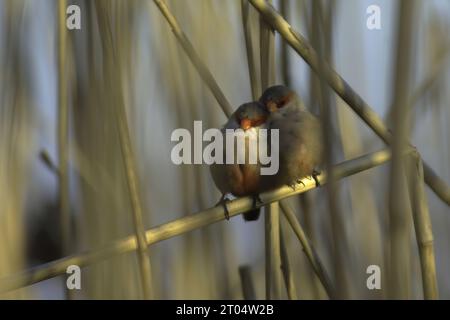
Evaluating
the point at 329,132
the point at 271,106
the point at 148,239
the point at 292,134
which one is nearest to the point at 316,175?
the point at 292,134

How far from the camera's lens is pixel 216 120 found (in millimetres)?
1952

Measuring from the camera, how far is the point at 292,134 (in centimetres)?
191

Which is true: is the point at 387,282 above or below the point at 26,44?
below

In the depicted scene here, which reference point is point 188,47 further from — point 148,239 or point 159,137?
point 148,239

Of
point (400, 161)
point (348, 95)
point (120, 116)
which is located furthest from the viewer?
point (348, 95)

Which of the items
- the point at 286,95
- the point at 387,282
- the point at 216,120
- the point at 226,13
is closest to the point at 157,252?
the point at 216,120

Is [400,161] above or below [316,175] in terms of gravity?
below

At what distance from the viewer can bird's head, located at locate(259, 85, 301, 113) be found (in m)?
1.82

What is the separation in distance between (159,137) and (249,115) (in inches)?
10.8

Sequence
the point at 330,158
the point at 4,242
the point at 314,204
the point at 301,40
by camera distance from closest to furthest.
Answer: the point at 330,158 → the point at 301,40 → the point at 4,242 → the point at 314,204

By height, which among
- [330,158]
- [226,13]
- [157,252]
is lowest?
→ [330,158]

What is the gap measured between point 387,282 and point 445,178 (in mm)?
783
